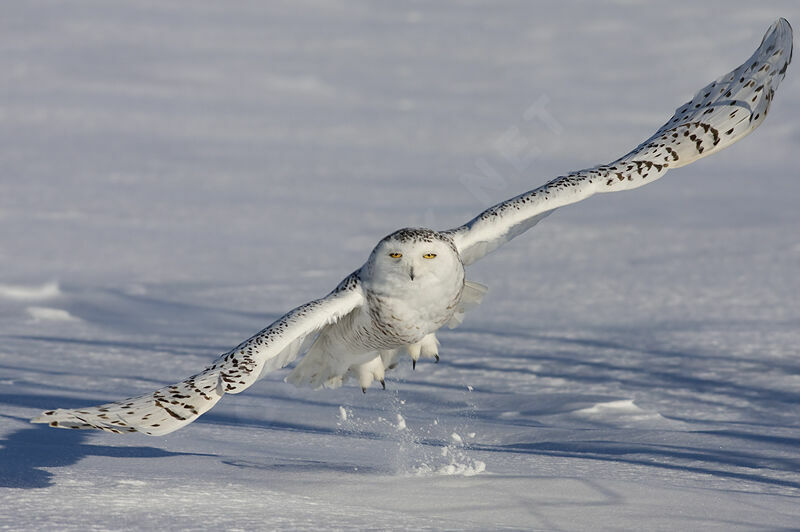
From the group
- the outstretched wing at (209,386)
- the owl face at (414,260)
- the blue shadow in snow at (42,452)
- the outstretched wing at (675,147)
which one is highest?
the outstretched wing at (675,147)

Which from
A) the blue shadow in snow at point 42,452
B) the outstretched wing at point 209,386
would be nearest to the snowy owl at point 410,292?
the outstretched wing at point 209,386

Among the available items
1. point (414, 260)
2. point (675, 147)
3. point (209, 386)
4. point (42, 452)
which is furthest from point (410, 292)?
point (42, 452)

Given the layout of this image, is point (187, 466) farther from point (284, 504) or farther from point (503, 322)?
point (503, 322)

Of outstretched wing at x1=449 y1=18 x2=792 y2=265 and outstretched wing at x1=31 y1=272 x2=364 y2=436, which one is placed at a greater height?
outstretched wing at x1=449 y1=18 x2=792 y2=265

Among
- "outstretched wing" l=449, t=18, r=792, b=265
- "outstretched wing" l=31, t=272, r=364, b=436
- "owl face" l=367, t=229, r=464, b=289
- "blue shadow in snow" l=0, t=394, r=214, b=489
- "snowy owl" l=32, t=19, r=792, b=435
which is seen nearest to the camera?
"outstretched wing" l=31, t=272, r=364, b=436

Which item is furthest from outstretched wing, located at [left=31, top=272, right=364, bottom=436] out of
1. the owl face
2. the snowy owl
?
the owl face

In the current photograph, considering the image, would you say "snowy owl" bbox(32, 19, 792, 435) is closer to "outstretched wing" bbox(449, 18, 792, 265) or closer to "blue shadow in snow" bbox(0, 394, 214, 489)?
"outstretched wing" bbox(449, 18, 792, 265)

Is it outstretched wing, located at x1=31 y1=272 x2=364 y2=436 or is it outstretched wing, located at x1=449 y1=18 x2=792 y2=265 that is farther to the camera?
outstretched wing, located at x1=449 y1=18 x2=792 y2=265

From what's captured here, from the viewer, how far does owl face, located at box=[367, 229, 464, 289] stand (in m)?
6.68

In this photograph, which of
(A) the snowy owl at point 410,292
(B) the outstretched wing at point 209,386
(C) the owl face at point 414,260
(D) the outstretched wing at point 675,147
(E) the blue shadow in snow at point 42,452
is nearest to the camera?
(B) the outstretched wing at point 209,386

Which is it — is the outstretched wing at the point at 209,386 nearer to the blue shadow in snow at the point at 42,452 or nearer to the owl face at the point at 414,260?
the owl face at the point at 414,260

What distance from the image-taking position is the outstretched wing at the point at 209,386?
5629 mm

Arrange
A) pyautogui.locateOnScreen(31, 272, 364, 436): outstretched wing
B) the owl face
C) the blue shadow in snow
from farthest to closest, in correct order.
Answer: the blue shadow in snow < the owl face < pyautogui.locateOnScreen(31, 272, 364, 436): outstretched wing

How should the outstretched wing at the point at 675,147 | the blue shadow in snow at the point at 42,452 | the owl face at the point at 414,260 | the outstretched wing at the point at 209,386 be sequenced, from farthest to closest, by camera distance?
1. the outstretched wing at the point at 675,147
2. the blue shadow in snow at the point at 42,452
3. the owl face at the point at 414,260
4. the outstretched wing at the point at 209,386
